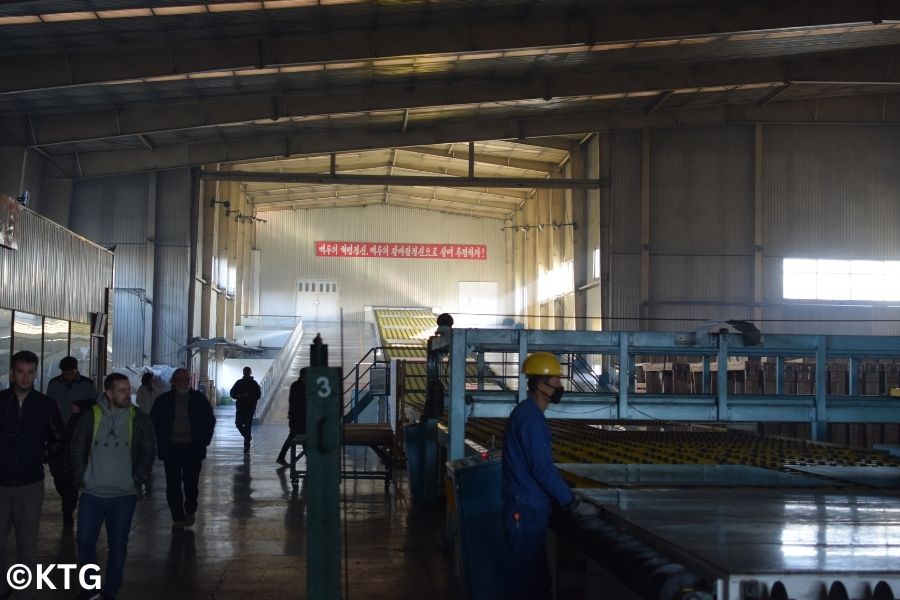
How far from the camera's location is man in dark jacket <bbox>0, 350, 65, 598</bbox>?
6.90 meters

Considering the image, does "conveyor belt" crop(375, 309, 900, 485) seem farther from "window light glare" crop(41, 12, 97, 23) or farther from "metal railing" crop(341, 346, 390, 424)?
"window light glare" crop(41, 12, 97, 23)

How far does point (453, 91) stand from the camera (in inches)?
1057

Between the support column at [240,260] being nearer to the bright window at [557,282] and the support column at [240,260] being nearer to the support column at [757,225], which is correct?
the bright window at [557,282]

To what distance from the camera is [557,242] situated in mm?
40969

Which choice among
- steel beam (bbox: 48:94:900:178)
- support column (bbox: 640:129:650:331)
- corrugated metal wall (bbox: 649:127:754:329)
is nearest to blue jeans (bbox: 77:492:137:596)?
steel beam (bbox: 48:94:900:178)

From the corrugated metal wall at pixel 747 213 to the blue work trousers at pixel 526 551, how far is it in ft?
87.4

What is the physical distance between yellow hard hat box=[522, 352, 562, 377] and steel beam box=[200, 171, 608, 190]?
85.3ft

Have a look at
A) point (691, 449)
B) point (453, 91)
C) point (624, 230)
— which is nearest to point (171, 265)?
point (453, 91)

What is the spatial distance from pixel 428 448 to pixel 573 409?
3116mm

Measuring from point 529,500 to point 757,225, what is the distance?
1108 inches

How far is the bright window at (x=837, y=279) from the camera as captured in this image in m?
32.2

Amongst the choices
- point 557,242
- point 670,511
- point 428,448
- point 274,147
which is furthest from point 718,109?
point 670,511

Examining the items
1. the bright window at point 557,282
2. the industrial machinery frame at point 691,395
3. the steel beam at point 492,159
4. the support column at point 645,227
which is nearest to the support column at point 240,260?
the steel beam at point 492,159

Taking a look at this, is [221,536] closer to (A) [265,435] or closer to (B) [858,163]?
(A) [265,435]
